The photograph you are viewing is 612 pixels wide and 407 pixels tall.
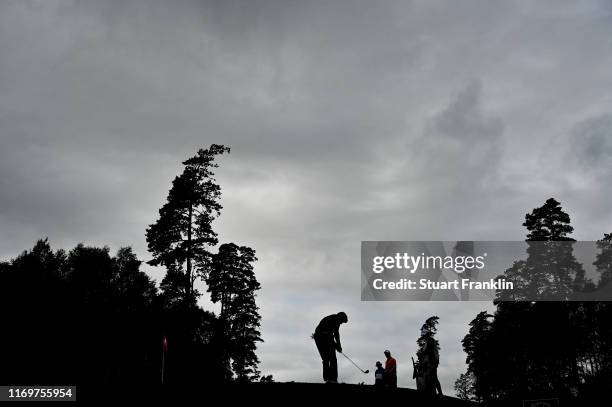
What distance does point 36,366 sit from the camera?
40.4 m

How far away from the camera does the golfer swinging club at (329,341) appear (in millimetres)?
18172

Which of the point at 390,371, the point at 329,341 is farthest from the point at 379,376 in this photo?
the point at 329,341

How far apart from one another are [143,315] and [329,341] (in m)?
37.3

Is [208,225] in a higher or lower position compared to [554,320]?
higher

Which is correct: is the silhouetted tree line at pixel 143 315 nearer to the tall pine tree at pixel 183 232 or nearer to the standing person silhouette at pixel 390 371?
the tall pine tree at pixel 183 232

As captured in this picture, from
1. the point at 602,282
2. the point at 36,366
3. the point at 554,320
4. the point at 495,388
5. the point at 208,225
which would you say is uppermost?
the point at 208,225

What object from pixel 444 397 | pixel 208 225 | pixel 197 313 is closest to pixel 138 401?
pixel 444 397

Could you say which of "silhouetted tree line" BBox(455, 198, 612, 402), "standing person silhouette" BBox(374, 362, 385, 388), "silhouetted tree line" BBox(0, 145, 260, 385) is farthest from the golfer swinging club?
"silhouetted tree line" BBox(455, 198, 612, 402)

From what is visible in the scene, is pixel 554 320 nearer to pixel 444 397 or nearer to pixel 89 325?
pixel 444 397

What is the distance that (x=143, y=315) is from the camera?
51.5 metres

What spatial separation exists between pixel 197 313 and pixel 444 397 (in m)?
35.0

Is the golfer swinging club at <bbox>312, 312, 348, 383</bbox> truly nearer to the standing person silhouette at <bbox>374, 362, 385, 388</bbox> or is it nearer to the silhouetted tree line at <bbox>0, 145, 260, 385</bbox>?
the standing person silhouette at <bbox>374, 362, 385, 388</bbox>

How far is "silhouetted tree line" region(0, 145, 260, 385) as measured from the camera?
129 feet

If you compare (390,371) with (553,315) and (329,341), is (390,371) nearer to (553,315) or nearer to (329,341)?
(329,341)
